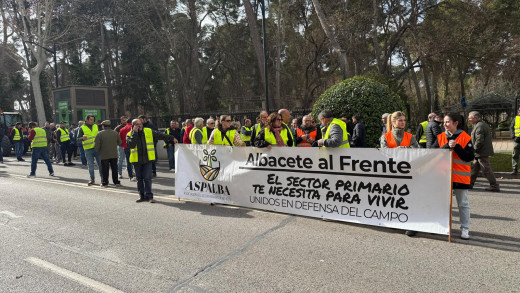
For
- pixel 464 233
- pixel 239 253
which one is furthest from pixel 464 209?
pixel 239 253

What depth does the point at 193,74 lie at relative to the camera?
3347 cm

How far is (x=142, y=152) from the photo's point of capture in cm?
748

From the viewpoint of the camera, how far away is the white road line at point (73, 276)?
11.9ft

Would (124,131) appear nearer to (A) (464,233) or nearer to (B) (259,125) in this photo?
(B) (259,125)

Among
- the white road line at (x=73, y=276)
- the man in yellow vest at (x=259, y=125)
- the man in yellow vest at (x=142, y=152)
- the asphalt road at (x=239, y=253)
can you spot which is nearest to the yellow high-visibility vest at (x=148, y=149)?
the man in yellow vest at (x=142, y=152)

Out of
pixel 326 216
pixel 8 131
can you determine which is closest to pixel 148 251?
pixel 326 216

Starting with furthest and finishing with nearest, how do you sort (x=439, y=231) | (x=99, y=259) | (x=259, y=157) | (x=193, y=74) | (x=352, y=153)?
(x=193, y=74) → (x=259, y=157) → (x=352, y=153) → (x=439, y=231) → (x=99, y=259)

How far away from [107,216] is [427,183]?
5.36m

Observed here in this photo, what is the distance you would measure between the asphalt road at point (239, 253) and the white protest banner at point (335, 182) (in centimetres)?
21

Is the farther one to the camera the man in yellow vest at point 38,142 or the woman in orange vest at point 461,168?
the man in yellow vest at point 38,142

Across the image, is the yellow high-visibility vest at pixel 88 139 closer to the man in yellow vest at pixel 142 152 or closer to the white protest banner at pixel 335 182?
the man in yellow vest at pixel 142 152

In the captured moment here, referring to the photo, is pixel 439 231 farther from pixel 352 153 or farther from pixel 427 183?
pixel 352 153

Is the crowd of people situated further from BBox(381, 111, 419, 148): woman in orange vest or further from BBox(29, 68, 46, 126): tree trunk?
BBox(29, 68, 46, 126): tree trunk

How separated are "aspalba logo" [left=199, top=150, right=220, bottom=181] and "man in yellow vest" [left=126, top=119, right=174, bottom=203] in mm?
995
